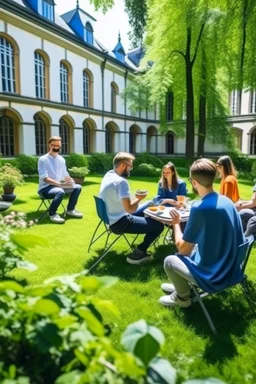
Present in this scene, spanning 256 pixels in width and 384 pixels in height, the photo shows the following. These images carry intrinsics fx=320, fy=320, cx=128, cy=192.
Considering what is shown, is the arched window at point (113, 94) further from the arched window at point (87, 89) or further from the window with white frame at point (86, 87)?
the window with white frame at point (86, 87)

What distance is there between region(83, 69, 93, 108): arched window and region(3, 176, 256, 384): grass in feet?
63.1

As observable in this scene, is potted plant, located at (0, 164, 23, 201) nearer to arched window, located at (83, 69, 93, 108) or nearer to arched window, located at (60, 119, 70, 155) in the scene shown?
arched window, located at (60, 119, 70, 155)

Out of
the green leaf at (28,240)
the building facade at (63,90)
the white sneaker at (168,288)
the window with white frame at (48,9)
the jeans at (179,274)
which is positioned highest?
the window with white frame at (48,9)

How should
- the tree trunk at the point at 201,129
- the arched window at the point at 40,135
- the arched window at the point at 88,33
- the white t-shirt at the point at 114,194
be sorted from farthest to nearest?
the arched window at the point at 88,33
the arched window at the point at 40,135
the tree trunk at the point at 201,129
the white t-shirt at the point at 114,194

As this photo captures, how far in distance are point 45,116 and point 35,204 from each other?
486 inches

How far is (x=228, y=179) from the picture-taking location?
17.1ft

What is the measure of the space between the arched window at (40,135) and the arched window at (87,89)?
4.55m

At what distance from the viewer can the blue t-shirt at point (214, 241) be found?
9.11ft

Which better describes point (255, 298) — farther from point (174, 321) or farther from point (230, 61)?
point (230, 61)

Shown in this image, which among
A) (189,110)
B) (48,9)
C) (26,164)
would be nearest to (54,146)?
(26,164)

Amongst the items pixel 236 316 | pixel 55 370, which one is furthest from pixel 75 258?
pixel 55 370

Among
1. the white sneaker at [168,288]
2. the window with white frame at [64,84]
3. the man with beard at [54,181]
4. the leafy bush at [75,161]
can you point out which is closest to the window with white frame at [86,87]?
the window with white frame at [64,84]

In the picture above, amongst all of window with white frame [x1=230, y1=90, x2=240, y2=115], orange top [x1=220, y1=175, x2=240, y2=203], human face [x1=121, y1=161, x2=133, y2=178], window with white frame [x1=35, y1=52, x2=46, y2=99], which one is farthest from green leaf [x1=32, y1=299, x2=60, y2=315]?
window with white frame [x1=230, y1=90, x2=240, y2=115]

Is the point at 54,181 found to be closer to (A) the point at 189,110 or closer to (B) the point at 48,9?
(A) the point at 189,110
